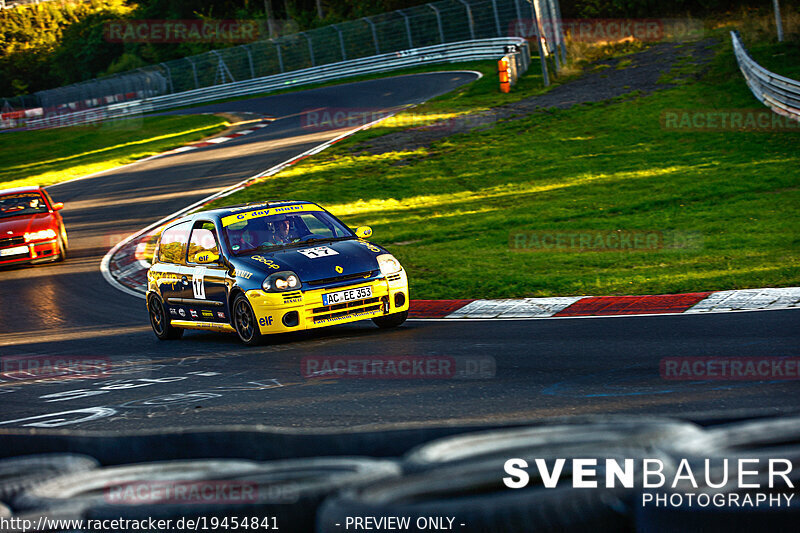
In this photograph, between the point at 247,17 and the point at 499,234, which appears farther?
the point at 247,17

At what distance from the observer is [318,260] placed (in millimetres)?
10133

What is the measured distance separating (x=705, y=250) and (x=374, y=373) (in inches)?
283

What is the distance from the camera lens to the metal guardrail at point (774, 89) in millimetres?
22219

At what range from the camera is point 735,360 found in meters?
6.99

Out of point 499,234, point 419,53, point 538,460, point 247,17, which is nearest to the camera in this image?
point 538,460

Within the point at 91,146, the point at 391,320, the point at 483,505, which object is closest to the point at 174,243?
the point at 391,320

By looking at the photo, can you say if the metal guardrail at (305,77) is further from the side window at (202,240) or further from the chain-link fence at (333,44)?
the side window at (202,240)

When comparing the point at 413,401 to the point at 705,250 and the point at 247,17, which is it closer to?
the point at 705,250

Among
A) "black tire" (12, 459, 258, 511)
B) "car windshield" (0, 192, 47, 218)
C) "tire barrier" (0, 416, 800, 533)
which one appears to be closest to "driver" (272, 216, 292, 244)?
"tire barrier" (0, 416, 800, 533)

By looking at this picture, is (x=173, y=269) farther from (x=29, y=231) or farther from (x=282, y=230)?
(x=29, y=231)

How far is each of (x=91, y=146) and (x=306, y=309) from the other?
34186mm

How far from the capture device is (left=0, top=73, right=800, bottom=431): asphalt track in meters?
6.22

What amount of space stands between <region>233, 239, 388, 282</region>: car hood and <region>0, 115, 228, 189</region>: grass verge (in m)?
24.9

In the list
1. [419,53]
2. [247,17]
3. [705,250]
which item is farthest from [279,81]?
[705,250]
